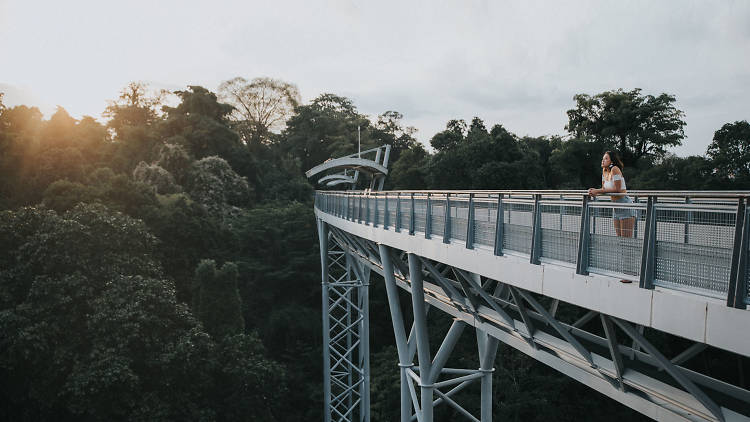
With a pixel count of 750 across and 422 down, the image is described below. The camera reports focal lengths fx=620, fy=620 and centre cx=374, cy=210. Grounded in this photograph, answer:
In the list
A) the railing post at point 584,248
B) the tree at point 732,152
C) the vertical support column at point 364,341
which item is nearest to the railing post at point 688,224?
the railing post at point 584,248

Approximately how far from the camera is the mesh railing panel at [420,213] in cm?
1055

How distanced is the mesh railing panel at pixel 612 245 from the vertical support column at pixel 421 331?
17.2ft

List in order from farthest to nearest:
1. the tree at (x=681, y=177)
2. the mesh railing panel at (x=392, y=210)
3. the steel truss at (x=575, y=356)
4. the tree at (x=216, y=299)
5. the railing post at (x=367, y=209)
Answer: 1. the tree at (x=681, y=177)
2. the tree at (x=216, y=299)
3. the railing post at (x=367, y=209)
4. the mesh railing panel at (x=392, y=210)
5. the steel truss at (x=575, y=356)

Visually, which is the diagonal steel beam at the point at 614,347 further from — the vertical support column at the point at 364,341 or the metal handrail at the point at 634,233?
the vertical support column at the point at 364,341

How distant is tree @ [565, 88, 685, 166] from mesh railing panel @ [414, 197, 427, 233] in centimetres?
2910

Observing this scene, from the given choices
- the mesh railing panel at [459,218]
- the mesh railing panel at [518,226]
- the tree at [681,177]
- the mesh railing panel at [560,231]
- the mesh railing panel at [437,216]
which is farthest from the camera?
the tree at [681,177]

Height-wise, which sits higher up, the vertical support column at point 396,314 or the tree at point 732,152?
the tree at point 732,152

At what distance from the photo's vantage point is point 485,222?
8.16m

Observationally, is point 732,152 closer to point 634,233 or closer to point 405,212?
point 405,212

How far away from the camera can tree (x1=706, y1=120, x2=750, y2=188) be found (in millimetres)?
26844

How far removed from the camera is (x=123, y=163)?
39125 millimetres

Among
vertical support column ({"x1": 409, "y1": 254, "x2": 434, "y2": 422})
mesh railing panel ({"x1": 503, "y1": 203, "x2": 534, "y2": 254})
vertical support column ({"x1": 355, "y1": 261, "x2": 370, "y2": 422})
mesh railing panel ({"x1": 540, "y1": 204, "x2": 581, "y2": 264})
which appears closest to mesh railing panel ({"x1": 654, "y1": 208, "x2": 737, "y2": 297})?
Answer: mesh railing panel ({"x1": 540, "y1": 204, "x2": 581, "y2": 264})

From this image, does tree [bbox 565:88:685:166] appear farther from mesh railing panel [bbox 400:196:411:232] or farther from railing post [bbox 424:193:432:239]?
railing post [bbox 424:193:432:239]

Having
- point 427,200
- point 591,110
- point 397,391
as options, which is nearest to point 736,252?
point 427,200
